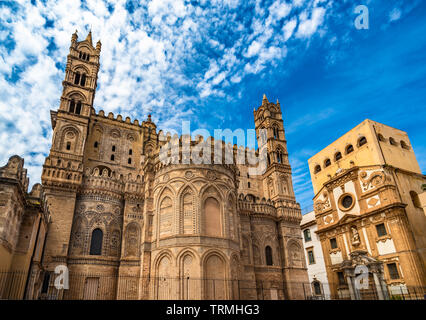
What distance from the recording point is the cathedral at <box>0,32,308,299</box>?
22.8 m

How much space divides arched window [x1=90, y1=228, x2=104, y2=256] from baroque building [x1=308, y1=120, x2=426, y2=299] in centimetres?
2194

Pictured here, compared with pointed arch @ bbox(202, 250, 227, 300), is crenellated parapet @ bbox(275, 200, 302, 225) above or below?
above

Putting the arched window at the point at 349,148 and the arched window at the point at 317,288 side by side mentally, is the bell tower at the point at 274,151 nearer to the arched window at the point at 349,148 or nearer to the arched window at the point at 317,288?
the arched window at the point at 349,148

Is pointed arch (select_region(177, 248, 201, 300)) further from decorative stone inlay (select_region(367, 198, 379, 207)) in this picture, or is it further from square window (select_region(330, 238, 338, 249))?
decorative stone inlay (select_region(367, 198, 379, 207))

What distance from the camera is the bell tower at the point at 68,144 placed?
24141 millimetres

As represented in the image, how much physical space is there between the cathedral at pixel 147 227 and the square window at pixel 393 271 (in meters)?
7.30

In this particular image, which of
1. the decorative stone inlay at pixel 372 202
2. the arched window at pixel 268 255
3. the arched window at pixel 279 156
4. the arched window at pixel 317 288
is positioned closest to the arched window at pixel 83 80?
the arched window at pixel 279 156

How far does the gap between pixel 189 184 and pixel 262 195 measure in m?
15.7

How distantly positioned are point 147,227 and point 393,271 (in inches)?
828

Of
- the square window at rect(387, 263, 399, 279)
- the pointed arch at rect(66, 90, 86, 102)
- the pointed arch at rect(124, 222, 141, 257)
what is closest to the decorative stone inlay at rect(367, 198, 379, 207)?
the square window at rect(387, 263, 399, 279)

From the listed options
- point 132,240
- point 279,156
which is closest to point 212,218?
point 132,240

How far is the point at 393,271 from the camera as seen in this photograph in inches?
965

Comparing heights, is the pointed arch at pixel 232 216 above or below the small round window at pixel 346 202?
below

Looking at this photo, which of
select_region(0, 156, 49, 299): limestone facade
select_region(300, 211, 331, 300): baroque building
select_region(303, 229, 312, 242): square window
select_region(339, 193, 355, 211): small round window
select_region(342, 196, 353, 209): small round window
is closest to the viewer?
select_region(0, 156, 49, 299): limestone facade
